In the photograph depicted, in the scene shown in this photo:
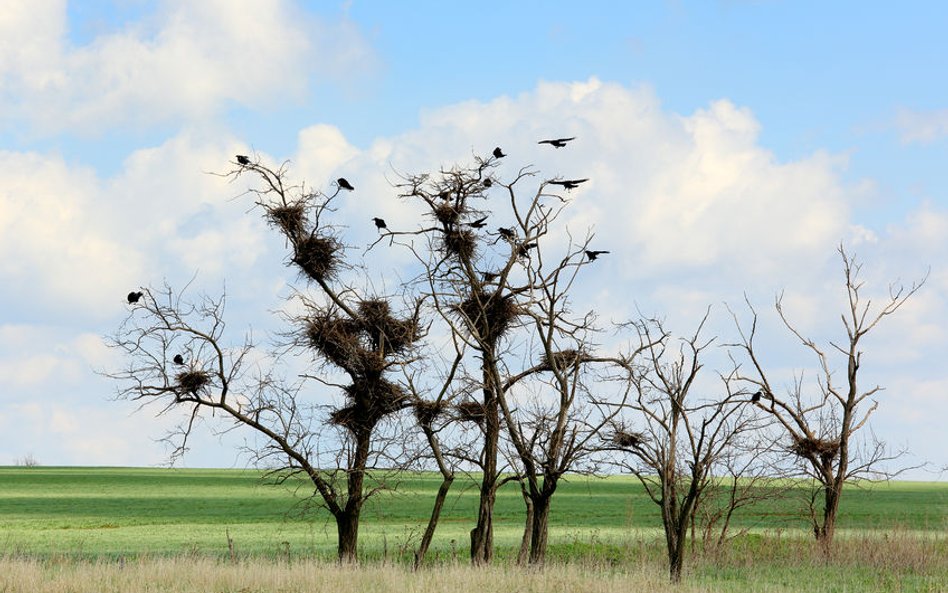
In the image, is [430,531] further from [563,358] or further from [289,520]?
[289,520]

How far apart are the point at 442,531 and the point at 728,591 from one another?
15.3m

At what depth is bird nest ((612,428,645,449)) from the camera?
17.8 m

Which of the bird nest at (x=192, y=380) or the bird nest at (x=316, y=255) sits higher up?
the bird nest at (x=316, y=255)

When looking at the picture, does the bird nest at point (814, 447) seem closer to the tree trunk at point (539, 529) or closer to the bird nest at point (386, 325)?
the tree trunk at point (539, 529)

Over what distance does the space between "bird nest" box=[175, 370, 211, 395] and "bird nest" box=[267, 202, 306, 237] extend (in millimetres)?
3222

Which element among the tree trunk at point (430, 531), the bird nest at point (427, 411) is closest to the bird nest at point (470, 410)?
the bird nest at point (427, 411)

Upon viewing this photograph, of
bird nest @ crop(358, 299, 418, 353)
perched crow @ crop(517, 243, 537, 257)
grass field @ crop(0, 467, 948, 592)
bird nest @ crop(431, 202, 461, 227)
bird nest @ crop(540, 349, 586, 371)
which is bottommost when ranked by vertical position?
grass field @ crop(0, 467, 948, 592)

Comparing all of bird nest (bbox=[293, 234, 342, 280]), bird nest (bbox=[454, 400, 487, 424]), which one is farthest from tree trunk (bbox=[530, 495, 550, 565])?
bird nest (bbox=[293, 234, 342, 280])

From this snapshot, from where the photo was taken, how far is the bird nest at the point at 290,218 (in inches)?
827

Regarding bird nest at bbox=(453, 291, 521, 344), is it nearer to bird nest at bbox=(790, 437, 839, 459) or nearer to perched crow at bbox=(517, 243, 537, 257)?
perched crow at bbox=(517, 243, 537, 257)

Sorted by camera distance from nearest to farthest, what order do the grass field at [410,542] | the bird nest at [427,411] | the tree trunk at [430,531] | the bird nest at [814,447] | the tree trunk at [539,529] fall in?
the grass field at [410,542]
the tree trunk at [539,529]
the tree trunk at [430,531]
the bird nest at [427,411]
the bird nest at [814,447]

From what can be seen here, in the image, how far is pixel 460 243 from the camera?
19891 millimetres

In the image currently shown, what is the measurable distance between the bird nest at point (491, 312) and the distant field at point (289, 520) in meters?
3.63

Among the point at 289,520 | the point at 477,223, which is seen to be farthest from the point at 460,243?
the point at 289,520
